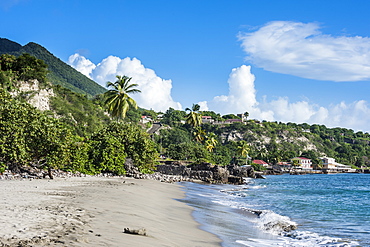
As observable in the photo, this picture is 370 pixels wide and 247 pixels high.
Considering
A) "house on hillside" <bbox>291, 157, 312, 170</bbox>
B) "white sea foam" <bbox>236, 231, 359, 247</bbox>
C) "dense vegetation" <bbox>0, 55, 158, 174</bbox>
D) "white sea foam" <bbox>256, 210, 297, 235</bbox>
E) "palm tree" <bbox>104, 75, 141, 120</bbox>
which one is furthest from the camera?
"house on hillside" <bbox>291, 157, 312, 170</bbox>

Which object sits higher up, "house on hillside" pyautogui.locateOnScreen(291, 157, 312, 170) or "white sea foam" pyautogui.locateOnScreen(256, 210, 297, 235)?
"house on hillside" pyautogui.locateOnScreen(291, 157, 312, 170)

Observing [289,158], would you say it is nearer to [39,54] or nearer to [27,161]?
[39,54]

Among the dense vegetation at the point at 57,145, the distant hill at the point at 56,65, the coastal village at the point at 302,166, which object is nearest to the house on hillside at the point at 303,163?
the coastal village at the point at 302,166

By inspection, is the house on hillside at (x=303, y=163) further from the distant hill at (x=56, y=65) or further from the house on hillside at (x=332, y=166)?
the distant hill at (x=56, y=65)

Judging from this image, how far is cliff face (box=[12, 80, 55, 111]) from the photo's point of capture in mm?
56947

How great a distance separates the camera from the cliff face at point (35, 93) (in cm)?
5695

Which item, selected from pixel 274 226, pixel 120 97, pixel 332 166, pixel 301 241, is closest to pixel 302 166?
pixel 332 166

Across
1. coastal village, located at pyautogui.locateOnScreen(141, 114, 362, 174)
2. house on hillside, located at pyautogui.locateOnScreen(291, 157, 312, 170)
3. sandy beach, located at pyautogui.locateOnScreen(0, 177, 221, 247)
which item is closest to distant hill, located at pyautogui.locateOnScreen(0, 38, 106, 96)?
coastal village, located at pyautogui.locateOnScreen(141, 114, 362, 174)

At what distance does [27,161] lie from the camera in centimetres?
2386

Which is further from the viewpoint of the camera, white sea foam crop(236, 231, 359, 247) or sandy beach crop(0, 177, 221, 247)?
white sea foam crop(236, 231, 359, 247)

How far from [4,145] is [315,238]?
18.7m

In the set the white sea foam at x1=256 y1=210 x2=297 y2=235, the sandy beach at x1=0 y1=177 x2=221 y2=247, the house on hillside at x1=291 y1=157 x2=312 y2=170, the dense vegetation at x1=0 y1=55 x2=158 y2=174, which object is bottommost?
the white sea foam at x1=256 y1=210 x2=297 y2=235

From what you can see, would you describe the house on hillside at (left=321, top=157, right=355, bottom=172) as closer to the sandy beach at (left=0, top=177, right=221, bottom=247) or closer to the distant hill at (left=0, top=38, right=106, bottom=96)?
the distant hill at (left=0, top=38, right=106, bottom=96)

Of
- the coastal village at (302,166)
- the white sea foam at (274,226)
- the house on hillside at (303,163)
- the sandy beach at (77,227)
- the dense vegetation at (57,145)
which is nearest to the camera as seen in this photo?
the sandy beach at (77,227)
